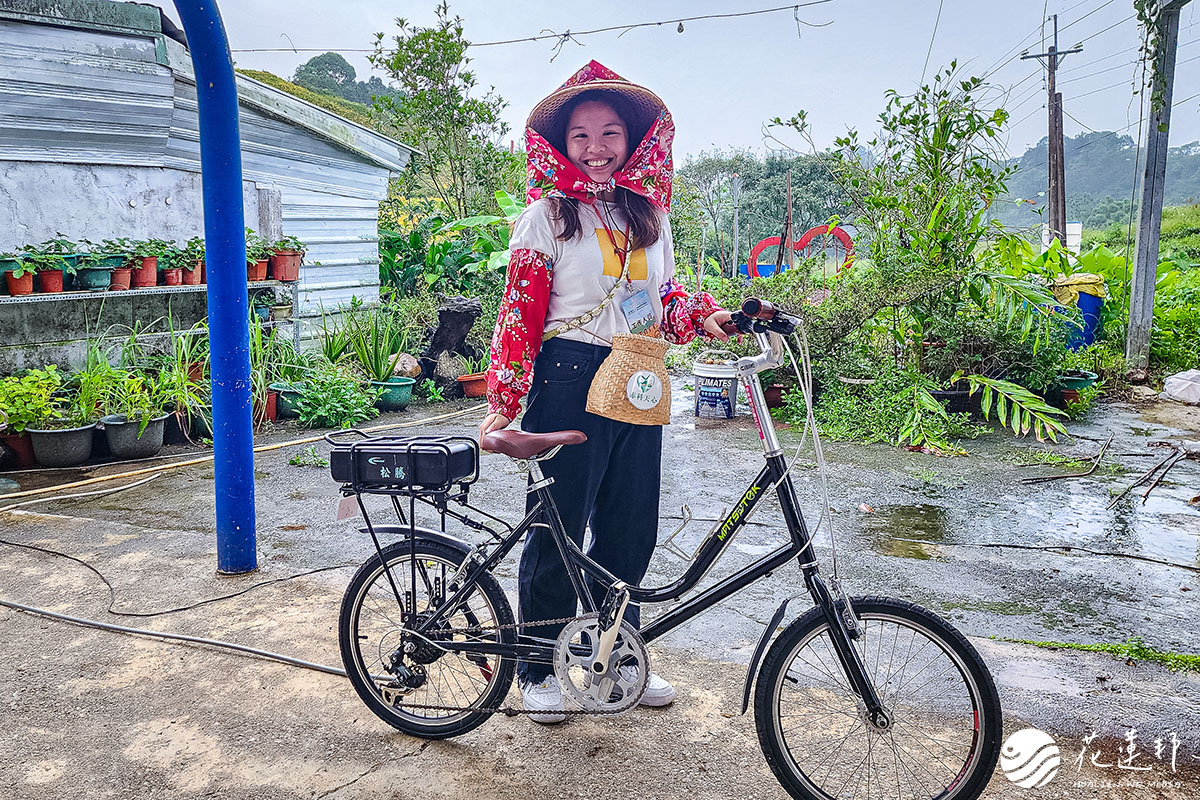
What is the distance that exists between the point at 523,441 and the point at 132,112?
654 centimetres

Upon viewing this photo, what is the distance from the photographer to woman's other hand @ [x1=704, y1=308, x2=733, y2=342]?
2.53m

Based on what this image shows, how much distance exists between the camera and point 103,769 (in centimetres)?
245

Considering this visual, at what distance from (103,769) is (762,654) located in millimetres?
1869

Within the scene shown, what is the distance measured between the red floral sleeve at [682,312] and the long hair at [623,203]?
0.63 feet

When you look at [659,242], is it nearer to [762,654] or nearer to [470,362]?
[762,654]

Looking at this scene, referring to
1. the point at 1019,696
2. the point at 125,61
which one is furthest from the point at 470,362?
the point at 1019,696

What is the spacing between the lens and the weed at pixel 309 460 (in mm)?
6227

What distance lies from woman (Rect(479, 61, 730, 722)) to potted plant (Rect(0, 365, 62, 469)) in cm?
484

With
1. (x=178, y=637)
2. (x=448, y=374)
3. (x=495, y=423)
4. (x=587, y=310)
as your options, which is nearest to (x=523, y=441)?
(x=495, y=423)

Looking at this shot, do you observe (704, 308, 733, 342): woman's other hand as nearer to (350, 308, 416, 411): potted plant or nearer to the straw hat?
the straw hat

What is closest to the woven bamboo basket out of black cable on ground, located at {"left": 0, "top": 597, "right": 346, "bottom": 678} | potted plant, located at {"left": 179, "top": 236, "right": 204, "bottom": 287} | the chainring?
the chainring

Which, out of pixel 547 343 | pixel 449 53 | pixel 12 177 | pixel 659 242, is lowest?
pixel 547 343

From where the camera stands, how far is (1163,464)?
4.05 metres

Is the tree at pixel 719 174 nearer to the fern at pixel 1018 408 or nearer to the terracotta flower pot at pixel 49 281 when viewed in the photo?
the fern at pixel 1018 408
